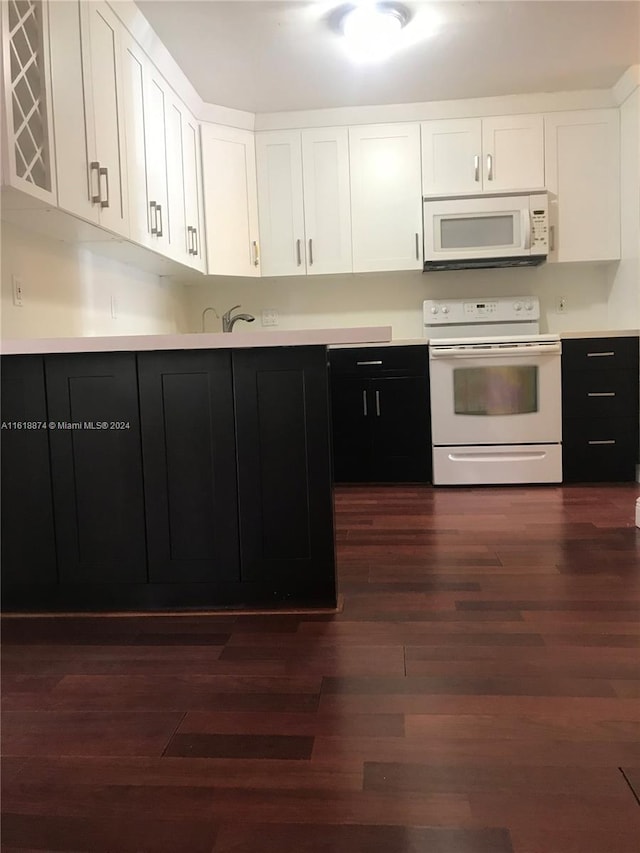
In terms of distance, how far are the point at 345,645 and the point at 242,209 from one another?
10.4 ft

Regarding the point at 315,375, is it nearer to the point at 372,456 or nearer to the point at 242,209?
the point at 372,456

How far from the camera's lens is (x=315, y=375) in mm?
2037

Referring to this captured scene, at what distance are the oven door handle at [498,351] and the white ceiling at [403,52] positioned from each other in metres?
1.52

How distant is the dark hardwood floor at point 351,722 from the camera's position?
1124 millimetres

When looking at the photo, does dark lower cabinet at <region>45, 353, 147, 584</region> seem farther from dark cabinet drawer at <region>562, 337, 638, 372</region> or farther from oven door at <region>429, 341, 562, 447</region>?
dark cabinet drawer at <region>562, 337, 638, 372</region>

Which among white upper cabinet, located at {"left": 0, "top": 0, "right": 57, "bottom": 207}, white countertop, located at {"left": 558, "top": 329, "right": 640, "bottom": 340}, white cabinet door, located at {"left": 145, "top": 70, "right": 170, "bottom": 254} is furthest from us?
white countertop, located at {"left": 558, "top": 329, "right": 640, "bottom": 340}

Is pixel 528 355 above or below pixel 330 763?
above

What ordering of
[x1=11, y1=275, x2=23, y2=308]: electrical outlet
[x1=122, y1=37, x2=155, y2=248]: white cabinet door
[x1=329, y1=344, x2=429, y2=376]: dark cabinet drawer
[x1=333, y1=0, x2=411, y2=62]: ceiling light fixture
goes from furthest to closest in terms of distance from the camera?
[x1=329, y1=344, x2=429, y2=376]: dark cabinet drawer, [x1=333, y1=0, x2=411, y2=62]: ceiling light fixture, [x1=122, y1=37, x2=155, y2=248]: white cabinet door, [x1=11, y1=275, x2=23, y2=308]: electrical outlet

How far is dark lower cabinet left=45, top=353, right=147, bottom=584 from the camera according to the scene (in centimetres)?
208

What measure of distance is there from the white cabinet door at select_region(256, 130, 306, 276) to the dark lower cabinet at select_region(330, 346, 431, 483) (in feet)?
2.40

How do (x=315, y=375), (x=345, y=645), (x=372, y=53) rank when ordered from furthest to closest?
(x=372, y=53), (x=315, y=375), (x=345, y=645)

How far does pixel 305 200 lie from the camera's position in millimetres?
4277

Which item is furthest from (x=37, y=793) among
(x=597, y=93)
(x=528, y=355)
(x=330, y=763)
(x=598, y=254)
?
(x=597, y=93)

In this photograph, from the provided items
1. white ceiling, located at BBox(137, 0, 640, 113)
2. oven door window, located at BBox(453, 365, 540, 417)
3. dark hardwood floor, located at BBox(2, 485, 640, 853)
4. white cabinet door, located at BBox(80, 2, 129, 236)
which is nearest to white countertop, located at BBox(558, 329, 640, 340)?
oven door window, located at BBox(453, 365, 540, 417)
